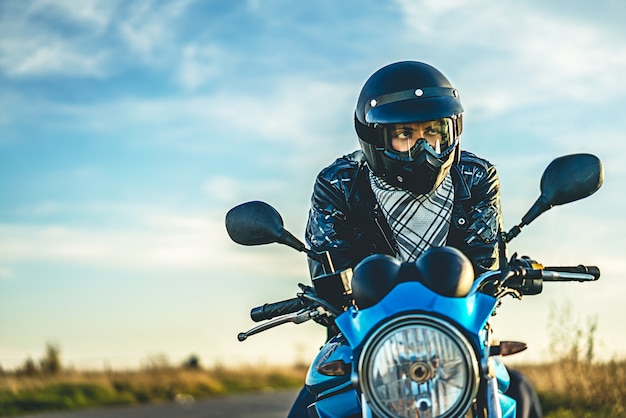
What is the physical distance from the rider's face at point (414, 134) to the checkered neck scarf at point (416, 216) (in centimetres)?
21

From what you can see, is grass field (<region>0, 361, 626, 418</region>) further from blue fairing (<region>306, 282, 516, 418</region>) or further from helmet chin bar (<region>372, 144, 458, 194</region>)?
blue fairing (<region>306, 282, 516, 418</region>)

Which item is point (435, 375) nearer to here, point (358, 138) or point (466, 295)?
point (466, 295)

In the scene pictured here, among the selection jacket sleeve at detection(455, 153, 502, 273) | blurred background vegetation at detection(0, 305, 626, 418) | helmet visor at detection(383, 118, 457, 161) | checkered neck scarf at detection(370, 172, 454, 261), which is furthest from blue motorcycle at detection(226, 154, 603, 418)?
blurred background vegetation at detection(0, 305, 626, 418)

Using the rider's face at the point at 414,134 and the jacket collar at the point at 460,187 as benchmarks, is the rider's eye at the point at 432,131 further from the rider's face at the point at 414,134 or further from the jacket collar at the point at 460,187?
the jacket collar at the point at 460,187

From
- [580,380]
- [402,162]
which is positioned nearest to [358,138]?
[402,162]

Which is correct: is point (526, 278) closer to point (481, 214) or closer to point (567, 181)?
point (567, 181)

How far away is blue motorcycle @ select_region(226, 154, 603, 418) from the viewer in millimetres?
2691

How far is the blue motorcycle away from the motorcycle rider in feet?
1.98

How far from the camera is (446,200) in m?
4.21

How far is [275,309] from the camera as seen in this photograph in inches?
149

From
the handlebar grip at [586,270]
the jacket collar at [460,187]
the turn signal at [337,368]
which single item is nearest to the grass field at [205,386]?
the jacket collar at [460,187]

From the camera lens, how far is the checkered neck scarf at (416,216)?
13.4 ft

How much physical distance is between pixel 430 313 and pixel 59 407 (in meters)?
20.6

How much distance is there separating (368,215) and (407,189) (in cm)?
21
